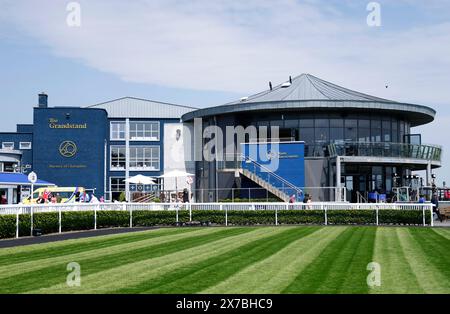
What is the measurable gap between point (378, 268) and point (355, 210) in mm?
18333

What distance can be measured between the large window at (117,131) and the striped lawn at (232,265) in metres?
46.1

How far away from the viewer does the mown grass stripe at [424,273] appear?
9438 millimetres

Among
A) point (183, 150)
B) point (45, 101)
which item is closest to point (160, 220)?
point (183, 150)

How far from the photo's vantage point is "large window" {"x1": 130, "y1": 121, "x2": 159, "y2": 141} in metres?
65.1

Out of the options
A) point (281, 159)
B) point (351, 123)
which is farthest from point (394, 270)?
point (351, 123)

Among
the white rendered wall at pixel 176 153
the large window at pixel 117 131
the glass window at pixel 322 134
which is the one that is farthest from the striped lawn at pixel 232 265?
the large window at pixel 117 131

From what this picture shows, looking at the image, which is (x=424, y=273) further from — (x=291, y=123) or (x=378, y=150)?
(x=291, y=123)

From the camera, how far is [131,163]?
64.7 metres

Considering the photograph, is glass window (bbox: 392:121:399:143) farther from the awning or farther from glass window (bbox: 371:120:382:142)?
the awning

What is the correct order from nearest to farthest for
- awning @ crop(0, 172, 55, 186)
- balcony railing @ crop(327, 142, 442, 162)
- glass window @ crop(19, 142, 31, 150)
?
balcony railing @ crop(327, 142, 442, 162) → awning @ crop(0, 172, 55, 186) → glass window @ crop(19, 142, 31, 150)

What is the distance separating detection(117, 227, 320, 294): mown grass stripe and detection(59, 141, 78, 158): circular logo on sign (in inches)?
1850

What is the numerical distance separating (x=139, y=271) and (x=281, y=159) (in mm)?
30029

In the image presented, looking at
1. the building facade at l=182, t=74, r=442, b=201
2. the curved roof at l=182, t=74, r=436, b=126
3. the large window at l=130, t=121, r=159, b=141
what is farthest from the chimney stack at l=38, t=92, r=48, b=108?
the building facade at l=182, t=74, r=442, b=201
